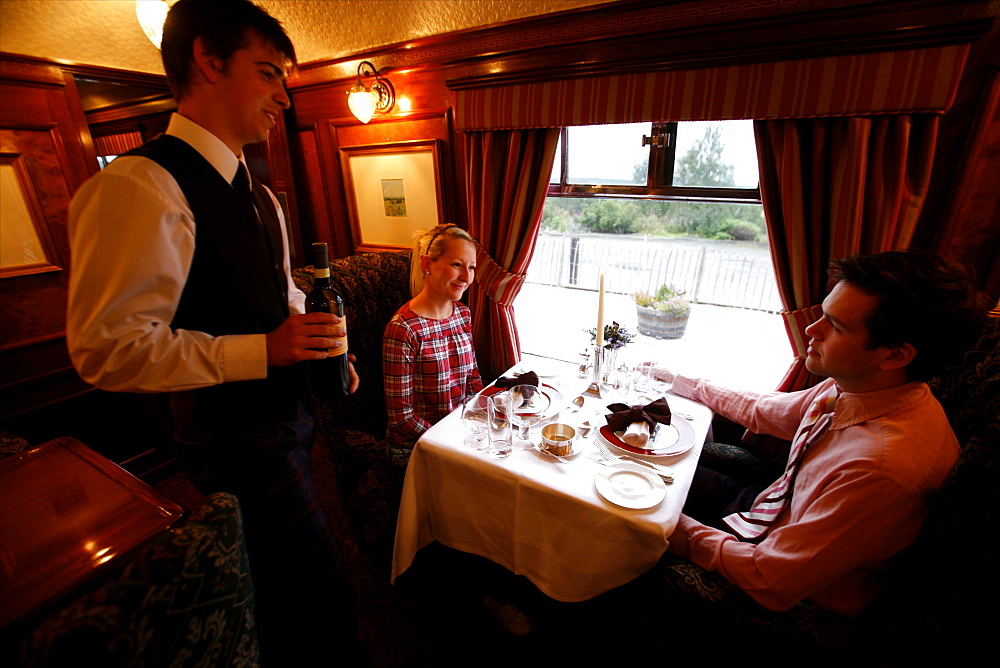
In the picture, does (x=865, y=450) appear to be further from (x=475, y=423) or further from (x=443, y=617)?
(x=443, y=617)

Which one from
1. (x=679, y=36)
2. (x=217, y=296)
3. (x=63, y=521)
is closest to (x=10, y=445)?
(x=63, y=521)

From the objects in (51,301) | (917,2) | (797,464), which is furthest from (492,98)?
(51,301)

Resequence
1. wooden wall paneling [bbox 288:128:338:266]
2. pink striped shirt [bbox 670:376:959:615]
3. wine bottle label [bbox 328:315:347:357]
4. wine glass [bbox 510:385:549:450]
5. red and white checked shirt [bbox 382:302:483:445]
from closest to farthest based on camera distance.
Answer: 1. pink striped shirt [bbox 670:376:959:615]
2. wine bottle label [bbox 328:315:347:357]
3. wine glass [bbox 510:385:549:450]
4. red and white checked shirt [bbox 382:302:483:445]
5. wooden wall paneling [bbox 288:128:338:266]

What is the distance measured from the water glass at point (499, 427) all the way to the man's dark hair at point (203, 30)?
135 cm

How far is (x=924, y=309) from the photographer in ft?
3.80

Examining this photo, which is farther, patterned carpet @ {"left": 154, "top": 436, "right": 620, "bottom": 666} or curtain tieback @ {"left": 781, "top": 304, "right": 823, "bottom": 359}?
curtain tieback @ {"left": 781, "top": 304, "right": 823, "bottom": 359}

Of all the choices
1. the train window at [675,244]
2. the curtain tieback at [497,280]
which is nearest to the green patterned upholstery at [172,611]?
the train window at [675,244]

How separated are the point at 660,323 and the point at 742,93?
140 cm

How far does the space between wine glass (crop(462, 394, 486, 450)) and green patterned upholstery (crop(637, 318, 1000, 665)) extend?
72cm

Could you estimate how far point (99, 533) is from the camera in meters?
1.21

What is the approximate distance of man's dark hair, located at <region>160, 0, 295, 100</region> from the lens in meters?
1.11

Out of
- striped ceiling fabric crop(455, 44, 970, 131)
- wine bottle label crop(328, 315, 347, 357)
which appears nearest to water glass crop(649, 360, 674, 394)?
striped ceiling fabric crop(455, 44, 970, 131)

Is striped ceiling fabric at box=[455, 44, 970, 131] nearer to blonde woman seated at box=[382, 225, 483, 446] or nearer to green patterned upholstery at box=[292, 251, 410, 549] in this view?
blonde woman seated at box=[382, 225, 483, 446]

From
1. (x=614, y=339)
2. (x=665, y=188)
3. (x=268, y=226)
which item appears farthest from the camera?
(x=665, y=188)
